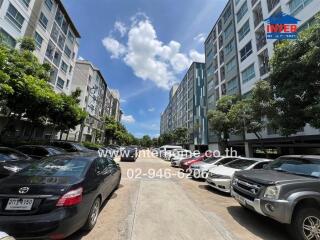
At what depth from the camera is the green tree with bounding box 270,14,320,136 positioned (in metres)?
8.27

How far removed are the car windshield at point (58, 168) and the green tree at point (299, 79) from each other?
347 inches

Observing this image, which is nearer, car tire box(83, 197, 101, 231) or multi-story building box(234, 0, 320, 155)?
car tire box(83, 197, 101, 231)

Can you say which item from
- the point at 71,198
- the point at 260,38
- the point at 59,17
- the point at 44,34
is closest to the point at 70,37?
the point at 59,17

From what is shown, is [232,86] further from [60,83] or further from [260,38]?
[60,83]

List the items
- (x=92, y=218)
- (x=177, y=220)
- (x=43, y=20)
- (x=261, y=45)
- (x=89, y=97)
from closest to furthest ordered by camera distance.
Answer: (x=92, y=218)
(x=177, y=220)
(x=261, y=45)
(x=43, y=20)
(x=89, y=97)

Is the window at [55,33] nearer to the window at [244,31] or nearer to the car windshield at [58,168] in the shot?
the window at [244,31]

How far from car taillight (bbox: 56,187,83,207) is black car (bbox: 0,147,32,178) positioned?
4.71 m

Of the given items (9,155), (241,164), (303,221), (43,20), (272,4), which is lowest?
(303,221)

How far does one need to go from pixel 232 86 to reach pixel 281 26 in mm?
10314

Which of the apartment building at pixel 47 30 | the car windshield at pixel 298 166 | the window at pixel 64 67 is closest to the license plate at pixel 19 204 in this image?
the car windshield at pixel 298 166

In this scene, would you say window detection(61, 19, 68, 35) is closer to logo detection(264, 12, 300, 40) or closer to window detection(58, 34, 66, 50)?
window detection(58, 34, 66, 50)

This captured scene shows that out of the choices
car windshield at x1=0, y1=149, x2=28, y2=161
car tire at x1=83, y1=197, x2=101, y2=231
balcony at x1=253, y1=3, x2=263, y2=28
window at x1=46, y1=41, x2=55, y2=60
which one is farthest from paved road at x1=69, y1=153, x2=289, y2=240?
window at x1=46, y1=41, x2=55, y2=60

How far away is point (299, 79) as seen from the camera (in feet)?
29.4

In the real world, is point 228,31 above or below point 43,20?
above
